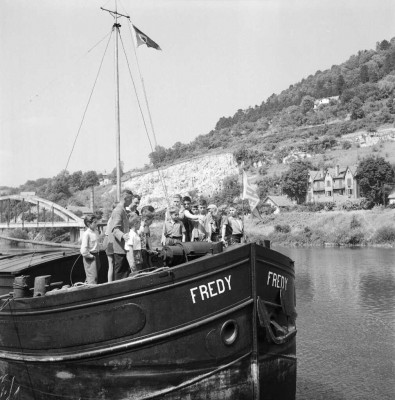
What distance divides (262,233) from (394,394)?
49088mm

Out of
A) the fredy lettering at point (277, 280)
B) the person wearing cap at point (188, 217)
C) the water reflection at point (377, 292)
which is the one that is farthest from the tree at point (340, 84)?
the fredy lettering at point (277, 280)

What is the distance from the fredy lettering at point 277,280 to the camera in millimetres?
8131

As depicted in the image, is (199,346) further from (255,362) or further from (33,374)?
(33,374)

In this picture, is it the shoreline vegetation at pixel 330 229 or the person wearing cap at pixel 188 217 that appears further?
the shoreline vegetation at pixel 330 229

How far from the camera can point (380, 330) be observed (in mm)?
14836

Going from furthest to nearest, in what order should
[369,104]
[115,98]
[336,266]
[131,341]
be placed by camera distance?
1. [369,104]
2. [336,266]
3. [115,98]
4. [131,341]

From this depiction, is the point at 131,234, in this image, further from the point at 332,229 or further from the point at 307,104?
the point at 307,104

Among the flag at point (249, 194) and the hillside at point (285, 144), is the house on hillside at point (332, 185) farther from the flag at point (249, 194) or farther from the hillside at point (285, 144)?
the flag at point (249, 194)

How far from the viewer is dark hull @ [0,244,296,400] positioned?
7172 mm

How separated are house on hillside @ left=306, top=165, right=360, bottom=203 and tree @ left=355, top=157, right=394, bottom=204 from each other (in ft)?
19.2

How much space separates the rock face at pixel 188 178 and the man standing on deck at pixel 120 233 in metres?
104

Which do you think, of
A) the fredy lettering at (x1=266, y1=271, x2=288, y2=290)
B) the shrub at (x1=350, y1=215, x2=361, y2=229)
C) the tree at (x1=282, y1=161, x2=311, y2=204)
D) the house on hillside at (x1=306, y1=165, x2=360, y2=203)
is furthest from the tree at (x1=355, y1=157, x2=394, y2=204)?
the fredy lettering at (x1=266, y1=271, x2=288, y2=290)

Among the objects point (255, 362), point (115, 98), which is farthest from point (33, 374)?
point (115, 98)

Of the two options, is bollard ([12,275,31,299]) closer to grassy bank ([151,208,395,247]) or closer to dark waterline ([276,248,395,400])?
dark waterline ([276,248,395,400])
